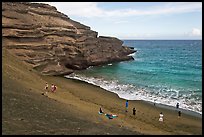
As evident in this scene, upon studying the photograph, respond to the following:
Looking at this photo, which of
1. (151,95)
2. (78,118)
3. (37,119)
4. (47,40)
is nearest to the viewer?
(37,119)

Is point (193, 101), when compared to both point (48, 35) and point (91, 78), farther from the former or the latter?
point (48, 35)

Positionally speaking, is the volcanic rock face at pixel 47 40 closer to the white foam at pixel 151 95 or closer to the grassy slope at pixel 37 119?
the white foam at pixel 151 95

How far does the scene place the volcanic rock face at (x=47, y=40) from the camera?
3988 centimetres

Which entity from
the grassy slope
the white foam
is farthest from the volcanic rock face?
the grassy slope

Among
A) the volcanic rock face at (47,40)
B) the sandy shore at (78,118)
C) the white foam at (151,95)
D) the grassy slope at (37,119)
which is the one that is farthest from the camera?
the volcanic rock face at (47,40)

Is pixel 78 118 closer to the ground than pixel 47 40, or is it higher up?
closer to the ground

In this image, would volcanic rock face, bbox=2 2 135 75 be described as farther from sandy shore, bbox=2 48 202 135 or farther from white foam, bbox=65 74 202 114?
sandy shore, bbox=2 48 202 135

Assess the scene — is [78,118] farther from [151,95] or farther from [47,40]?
[47,40]

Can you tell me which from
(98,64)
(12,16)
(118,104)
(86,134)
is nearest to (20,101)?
(86,134)

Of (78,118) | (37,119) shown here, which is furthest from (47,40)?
(37,119)

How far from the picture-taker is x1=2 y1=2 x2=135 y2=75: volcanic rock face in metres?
39.9

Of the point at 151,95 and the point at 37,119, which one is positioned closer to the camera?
the point at 37,119

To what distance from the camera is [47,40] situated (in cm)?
4503

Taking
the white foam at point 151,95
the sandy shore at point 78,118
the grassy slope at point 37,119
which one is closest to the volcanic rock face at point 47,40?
the white foam at point 151,95
